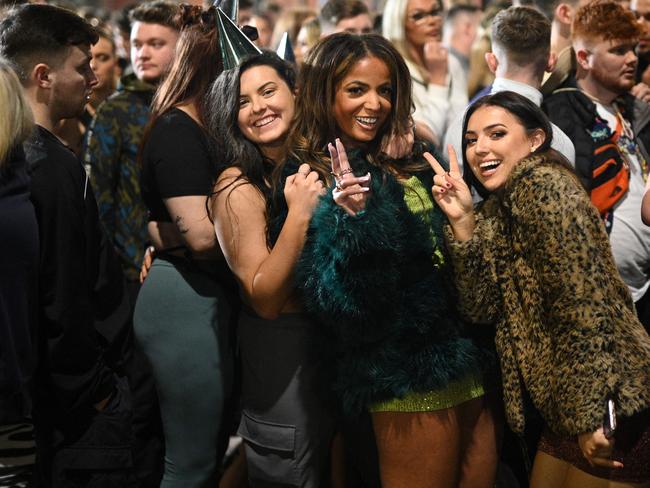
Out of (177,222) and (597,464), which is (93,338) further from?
(597,464)

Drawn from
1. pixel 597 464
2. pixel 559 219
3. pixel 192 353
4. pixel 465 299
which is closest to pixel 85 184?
pixel 192 353

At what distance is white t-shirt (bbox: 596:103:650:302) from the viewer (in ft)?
12.5

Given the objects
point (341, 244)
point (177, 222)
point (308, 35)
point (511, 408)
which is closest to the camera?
point (341, 244)

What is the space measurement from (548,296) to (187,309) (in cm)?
122

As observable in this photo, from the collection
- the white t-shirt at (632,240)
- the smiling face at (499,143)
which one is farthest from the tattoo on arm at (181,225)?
the white t-shirt at (632,240)

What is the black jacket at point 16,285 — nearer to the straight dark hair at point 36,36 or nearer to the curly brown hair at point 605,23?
the straight dark hair at point 36,36

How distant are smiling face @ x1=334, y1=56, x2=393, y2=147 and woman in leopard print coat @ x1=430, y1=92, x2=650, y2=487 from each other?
27 cm

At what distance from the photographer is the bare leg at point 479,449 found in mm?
2861

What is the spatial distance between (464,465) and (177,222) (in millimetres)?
1252

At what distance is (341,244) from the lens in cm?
251

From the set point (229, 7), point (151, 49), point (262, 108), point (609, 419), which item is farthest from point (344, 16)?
point (609, 419)

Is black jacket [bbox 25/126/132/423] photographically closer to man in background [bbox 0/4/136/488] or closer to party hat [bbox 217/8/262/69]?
man in background [bbox 0/4/136/488]

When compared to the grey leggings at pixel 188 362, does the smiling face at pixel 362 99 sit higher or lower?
higher

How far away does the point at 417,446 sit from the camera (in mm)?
2666
